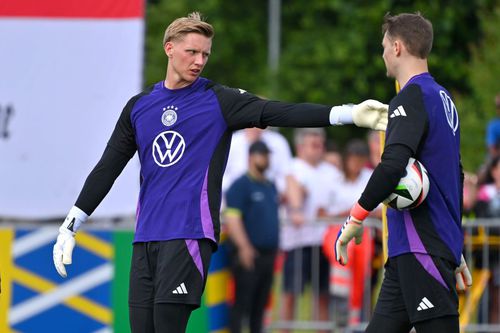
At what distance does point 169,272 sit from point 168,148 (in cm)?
68

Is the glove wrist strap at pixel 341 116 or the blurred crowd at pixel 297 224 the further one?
the blurred crowd at pixel 297 224

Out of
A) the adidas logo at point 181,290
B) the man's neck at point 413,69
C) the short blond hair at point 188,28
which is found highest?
the short blond hair at point 188,28

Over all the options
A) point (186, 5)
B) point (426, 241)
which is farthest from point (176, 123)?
point (186, 5)

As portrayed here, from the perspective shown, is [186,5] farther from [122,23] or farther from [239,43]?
[122,23]

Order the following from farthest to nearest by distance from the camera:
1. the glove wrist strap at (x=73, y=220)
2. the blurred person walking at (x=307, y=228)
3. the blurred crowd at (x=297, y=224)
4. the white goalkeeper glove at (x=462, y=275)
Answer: the blurred person walking at (x=307, y=228), the blurred crowd at (x=297, y=224), the glove wrist strap at (x=73, y=220), the white goalkeeper glove at (x=462, y=275)

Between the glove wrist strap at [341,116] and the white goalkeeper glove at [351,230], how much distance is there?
1.53ft

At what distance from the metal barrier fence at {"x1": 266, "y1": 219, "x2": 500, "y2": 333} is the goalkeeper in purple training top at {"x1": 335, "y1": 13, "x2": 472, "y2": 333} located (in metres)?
5.40

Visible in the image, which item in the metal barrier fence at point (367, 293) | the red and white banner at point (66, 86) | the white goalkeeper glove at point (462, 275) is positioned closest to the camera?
the white goalkeeper glove at point (462, 275)

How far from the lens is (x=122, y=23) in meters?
10.4

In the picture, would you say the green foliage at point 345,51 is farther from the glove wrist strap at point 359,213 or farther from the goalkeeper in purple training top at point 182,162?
the glove wrist strap at point 359,213

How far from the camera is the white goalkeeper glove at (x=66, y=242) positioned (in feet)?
22.8

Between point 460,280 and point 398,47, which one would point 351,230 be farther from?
point 398,47

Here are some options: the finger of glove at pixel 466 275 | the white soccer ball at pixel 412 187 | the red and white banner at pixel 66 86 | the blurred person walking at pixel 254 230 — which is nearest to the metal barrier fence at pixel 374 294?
the blurred person walking at pixel 254 230

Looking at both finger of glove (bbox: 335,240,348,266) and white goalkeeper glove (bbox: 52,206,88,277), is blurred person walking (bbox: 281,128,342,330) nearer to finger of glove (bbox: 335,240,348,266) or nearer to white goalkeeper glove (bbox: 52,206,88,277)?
white goalkeeper glove (bbox: 52,206,88,277)
